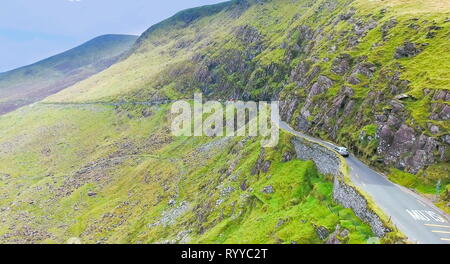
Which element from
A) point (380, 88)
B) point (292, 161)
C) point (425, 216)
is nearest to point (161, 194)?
point (292, 161)

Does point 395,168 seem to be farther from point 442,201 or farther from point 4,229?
point 4,229

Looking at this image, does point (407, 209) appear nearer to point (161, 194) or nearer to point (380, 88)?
point (380, 88)

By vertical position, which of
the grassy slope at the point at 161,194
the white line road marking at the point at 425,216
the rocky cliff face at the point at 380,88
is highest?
the rocky cliff face at the point at 380,88

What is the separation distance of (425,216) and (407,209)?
1.93 metres

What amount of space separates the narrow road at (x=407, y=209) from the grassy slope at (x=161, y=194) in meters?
3.95

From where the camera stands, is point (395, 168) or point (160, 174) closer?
point (395, 168)

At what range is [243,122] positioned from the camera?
401ft

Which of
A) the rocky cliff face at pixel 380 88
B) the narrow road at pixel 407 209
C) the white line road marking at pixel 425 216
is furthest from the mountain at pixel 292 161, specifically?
the white line road marking at pixel 425 216

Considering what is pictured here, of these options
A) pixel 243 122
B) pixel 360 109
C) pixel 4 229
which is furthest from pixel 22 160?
pixel 360 109

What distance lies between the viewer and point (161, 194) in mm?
107688

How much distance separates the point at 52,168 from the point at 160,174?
89.9m

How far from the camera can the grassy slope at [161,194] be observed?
46438 mm

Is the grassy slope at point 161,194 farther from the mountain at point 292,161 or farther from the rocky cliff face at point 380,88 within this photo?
the rocky cliff face at point 380,88

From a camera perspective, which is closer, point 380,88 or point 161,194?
point 380,88
